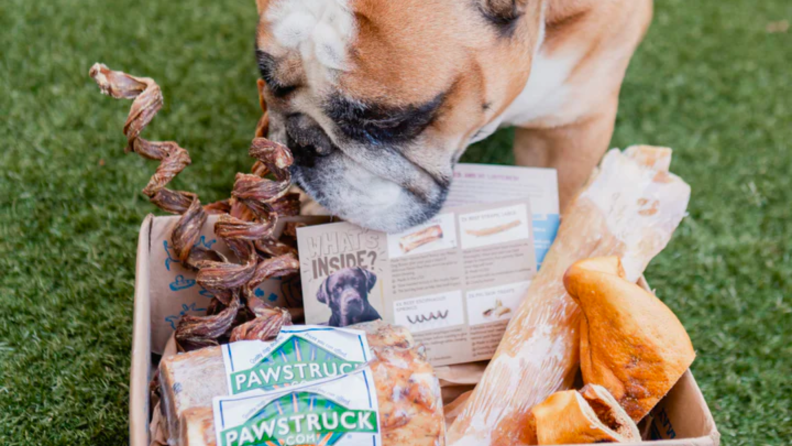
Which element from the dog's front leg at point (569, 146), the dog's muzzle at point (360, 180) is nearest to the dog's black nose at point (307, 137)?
the dog's muzzle at point (360, 180)

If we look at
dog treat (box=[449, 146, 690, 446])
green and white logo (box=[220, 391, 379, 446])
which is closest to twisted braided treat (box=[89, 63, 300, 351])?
green and white logo (box=[220, 391, 379, 446])

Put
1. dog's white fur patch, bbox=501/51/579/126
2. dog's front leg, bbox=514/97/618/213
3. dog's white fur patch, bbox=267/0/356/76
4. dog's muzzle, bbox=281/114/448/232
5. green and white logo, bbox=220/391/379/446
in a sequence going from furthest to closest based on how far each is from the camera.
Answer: dog's front leg, bbox=514/97/618/213 < dog's white fur patch, bbox=501/51/579/126 < dog's muzzle, bbox=281/114/448/232 < dog's white fur patch, bbox=267/0/356/76 < green and white logo, bbox=220/391/379/446

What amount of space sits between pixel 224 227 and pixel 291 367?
0.21 metres

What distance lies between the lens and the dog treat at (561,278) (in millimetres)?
857

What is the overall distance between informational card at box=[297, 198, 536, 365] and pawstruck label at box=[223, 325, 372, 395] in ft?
0.42

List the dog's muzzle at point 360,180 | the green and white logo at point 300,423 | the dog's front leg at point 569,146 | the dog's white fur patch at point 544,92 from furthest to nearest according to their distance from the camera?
the dog's front leg at point 569,146, the dog's white fur patch at point 544,92, the dog's muzzle at point 360,180, the green and white logo at point 300,423

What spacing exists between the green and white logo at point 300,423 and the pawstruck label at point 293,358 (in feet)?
0.15

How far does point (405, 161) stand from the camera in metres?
0.92

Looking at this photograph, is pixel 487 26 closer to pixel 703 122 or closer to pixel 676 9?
pixel 703 122

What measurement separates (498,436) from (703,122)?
101 cm

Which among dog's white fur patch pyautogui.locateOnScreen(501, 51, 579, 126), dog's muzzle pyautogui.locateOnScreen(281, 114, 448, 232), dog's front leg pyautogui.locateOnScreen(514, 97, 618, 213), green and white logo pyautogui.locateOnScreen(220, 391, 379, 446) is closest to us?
green and white logo pyautogui.locateOnScreen(220, 391, 379, 446)

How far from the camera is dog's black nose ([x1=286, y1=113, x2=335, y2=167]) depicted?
Result: 3.04 feet

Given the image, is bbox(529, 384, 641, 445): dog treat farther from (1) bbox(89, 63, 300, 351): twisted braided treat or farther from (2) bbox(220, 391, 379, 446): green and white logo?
(1) bbox(89, 63, 300, 351): twisted braided treat

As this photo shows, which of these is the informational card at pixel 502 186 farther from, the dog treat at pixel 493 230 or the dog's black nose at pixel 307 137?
the dog's black nose at pixel 307 137
